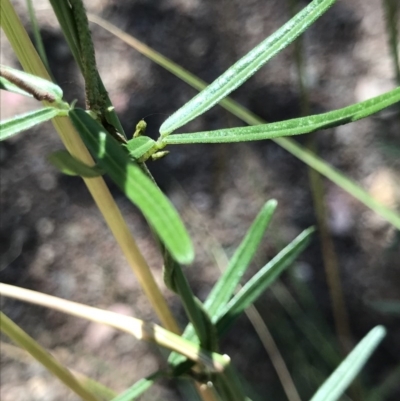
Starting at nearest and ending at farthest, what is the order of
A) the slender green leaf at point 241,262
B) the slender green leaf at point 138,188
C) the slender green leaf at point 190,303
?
the slender green leaf at point 138,188 < the slender green leaf at point 190,303 < the slender green leaf at point 241,262

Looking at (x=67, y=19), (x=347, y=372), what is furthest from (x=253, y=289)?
(x=67, y=19)

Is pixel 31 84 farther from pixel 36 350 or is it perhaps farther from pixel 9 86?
pixel 36 350

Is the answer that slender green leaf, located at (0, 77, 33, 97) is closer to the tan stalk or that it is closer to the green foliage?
the green foliage

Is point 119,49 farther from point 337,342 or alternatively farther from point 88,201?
point 337,342

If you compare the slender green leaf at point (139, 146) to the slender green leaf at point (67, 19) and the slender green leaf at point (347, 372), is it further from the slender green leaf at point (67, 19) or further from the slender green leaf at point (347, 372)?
the slender green leaf at point (347, 372)

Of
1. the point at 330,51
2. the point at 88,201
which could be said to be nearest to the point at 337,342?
the point at 88,201

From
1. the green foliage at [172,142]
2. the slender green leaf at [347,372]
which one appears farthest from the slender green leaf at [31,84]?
the slender green leaf at [347,372]

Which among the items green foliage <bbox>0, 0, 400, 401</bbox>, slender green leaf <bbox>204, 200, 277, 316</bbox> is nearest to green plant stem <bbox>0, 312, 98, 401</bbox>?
green foliage <bbox>0, 0, 400, 401</bbox>
